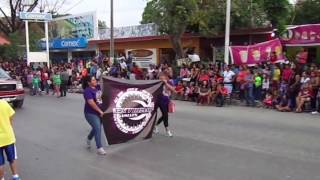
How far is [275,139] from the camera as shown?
33.3 feet

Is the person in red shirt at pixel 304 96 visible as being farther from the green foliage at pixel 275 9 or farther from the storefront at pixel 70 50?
the storefront at pixel 70 50

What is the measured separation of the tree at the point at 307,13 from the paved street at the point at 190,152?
22.1 m

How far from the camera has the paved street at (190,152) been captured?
24.5 ft

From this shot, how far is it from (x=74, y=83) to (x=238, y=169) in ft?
72.0

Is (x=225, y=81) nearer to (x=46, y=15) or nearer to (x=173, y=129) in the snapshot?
(x=173, y=129)

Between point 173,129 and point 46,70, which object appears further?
point 46,70

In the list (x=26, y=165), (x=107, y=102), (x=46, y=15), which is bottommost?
(x=26, y=165)

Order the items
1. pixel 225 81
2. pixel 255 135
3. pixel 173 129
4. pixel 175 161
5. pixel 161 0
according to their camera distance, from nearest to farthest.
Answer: pixel 175 161 → pixel 255 135 → pixel 173 129 → pixel 225 81 → pixel 161 0

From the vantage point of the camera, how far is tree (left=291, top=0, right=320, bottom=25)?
34.1 m

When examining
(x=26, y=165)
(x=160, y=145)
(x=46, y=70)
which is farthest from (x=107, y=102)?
(x=46, y=70)

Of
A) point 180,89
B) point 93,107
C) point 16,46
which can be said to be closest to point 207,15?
point 180,89

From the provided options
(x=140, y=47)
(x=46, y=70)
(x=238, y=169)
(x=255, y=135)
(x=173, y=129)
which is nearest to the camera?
(x=238, y=169)

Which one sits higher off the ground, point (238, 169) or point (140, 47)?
point (140, 47)

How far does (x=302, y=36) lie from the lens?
19.2m
